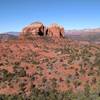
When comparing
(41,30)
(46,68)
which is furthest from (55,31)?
(46,68)

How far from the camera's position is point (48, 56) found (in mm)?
39875

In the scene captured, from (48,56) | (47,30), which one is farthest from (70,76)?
(47,30)

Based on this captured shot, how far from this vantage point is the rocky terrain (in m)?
29.1

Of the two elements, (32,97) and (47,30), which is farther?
(47,30)

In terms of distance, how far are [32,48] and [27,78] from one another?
35.8 feet

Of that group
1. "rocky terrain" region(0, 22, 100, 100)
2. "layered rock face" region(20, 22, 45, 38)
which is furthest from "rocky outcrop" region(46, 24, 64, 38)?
"layered rock face" region(20, 22, 45, 38)

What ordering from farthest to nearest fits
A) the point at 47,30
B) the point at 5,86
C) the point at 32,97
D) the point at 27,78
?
the point at 47,30
the point at 27,78
the point at 5,86
the point at 32,97

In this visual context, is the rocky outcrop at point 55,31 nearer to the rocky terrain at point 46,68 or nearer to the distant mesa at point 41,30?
the distant mesa at point 41,30

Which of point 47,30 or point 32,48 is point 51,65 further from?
point 47,30

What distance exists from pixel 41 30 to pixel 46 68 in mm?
15714

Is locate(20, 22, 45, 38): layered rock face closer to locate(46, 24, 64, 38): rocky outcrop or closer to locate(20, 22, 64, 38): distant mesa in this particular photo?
locate(20, 22, 64, 38): distant mesa

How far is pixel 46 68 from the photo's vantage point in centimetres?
3572

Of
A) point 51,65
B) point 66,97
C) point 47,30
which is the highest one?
point 47,30

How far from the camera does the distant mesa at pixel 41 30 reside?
4925 cm
